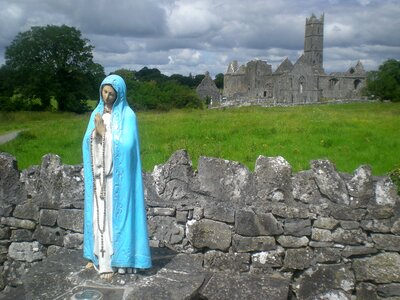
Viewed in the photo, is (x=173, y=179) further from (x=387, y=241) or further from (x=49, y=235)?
(x=387, y=241)

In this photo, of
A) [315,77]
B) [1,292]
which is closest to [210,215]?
[1,292]

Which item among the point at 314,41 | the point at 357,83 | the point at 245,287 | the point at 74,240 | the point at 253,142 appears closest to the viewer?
the point at 245,287

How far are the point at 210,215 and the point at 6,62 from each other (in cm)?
3868

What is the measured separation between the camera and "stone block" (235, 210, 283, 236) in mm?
5305

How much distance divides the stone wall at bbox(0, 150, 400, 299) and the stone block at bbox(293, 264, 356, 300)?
0.04 feet

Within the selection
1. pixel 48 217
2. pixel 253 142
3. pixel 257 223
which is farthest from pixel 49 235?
pixel 253 142

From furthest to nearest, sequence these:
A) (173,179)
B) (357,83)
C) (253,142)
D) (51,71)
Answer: (357,83) → (51,71) → (253,142) → (173,179)

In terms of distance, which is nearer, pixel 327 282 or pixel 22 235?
pixel 327 282

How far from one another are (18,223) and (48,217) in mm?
479

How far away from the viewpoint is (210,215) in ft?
17.9

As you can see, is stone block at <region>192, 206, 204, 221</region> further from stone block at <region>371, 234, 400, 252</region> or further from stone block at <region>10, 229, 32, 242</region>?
stone block at <region>10, 229, 32, 242</region>

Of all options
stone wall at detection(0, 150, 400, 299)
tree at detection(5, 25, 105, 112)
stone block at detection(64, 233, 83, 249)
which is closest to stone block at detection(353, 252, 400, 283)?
stone wall at detection(0, 150, 400, 299)

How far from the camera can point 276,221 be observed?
17.4ft

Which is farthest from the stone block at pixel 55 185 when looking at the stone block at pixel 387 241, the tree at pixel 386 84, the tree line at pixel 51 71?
the tree at pixel 386 84
